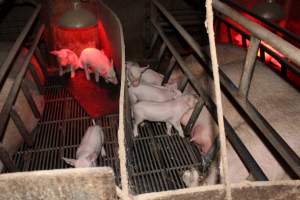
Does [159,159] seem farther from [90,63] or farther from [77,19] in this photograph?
[90,63]

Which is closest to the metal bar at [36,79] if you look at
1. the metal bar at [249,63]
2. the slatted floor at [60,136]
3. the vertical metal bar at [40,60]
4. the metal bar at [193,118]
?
the slatted floor at [60,136]

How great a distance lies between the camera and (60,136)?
15.1ft

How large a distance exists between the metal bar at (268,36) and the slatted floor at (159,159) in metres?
2.06

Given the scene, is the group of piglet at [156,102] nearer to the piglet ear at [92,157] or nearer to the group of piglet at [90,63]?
the piglet ear at [92,157]

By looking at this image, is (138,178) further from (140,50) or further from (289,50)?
(140,50)

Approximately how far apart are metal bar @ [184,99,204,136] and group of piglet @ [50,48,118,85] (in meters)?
2.26

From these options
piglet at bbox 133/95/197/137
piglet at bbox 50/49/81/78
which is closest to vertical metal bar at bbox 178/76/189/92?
piglet at bbox 133/95/197/137

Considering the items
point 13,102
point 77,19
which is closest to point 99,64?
point 77,19

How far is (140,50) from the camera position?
25.3 ft

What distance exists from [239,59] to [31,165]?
3749 mm

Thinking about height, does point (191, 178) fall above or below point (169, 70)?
below

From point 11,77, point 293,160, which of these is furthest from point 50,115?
point 293,160

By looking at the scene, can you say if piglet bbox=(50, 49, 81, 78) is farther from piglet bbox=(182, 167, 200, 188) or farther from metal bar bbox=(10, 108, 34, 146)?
piglet bbox=(182, 167, 200, 188)

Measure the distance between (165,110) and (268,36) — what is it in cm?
232
